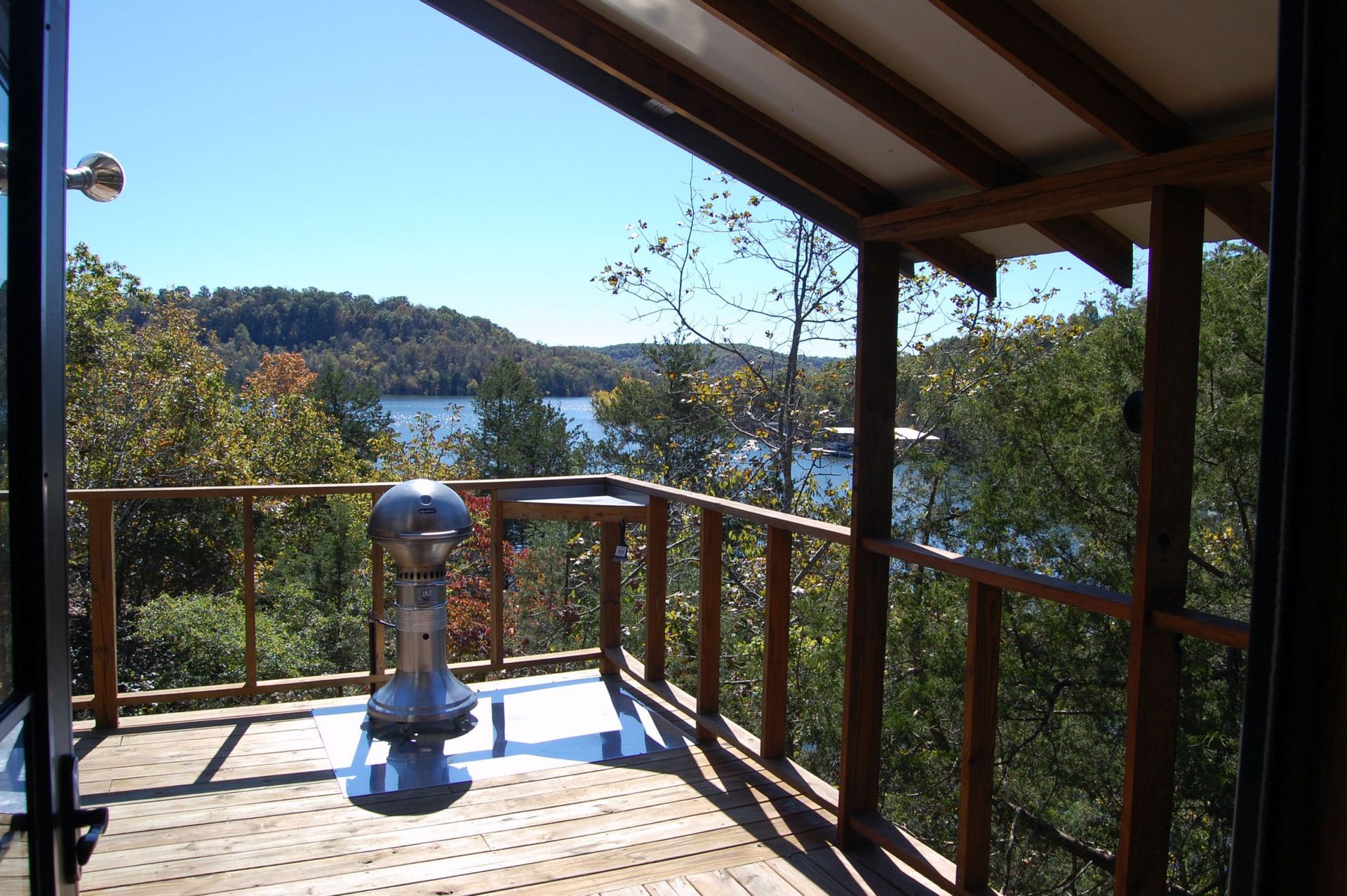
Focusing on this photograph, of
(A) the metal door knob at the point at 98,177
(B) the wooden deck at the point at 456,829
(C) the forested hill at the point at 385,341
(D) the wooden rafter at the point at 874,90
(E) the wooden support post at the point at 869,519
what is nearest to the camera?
(A) the metal door knob at the point at 98,177

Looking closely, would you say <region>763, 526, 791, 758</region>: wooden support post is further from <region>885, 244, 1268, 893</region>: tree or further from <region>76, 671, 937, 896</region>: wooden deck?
<region>885, 244, 1268, 893</region>: tree

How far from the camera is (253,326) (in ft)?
88.6

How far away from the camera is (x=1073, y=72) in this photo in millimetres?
1819

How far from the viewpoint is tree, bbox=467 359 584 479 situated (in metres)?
23.8

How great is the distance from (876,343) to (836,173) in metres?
→ 0.55

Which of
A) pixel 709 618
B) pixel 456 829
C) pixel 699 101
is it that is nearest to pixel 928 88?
pixel 699 101

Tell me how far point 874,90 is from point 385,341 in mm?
29785

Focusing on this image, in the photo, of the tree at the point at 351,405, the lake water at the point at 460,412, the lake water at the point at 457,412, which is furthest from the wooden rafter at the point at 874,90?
the tree at the point at 351,405

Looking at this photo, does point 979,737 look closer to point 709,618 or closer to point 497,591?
point 709,618

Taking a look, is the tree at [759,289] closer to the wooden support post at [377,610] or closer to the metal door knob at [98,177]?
the wooden support post at [377,610]

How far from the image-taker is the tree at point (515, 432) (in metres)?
23.8

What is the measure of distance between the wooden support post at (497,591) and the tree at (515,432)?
1914 centimetres

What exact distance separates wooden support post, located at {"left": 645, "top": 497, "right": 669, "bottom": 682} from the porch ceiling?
5.87 feet

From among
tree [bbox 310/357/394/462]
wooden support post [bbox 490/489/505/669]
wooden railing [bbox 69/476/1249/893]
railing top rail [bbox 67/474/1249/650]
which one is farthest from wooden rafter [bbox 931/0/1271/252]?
tree [bbox 310/357/394/462]
